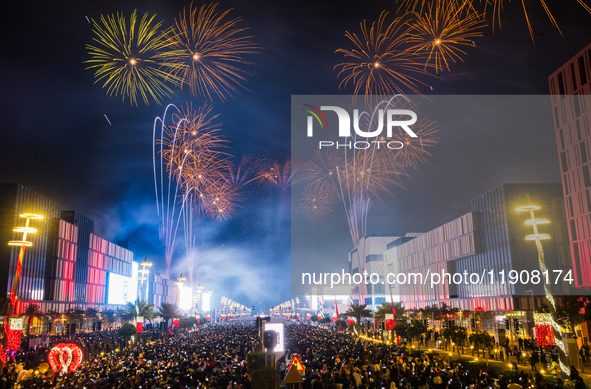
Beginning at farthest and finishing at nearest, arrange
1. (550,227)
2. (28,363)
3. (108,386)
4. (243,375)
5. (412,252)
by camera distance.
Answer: (412,252)
(550,227)
(28,363)
(243,375)
(108,386)

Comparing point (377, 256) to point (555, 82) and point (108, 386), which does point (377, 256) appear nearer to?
point (555, 82)

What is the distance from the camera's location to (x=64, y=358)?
20.2m

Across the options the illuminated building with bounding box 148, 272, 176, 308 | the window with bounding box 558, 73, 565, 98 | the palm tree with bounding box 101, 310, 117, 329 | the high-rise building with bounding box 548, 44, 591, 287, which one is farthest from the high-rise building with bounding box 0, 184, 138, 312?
the window with bounding box 558, 73, 565, 98

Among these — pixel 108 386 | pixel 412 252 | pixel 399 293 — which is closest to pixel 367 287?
pixel 399 293

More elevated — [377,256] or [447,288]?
[377,256]

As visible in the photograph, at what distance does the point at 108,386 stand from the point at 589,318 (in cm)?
3586

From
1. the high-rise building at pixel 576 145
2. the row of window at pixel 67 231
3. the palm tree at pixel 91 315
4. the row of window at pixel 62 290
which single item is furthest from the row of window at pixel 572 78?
the row of window at pixel 62 290

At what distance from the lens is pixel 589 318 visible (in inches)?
1410

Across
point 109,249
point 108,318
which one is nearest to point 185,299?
point 109,249

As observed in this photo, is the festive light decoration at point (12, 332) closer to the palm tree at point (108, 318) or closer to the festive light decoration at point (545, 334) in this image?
the festive light decoration at point (545, 334)

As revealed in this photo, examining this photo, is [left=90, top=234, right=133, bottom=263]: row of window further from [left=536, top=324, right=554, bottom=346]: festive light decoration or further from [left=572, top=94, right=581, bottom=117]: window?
[left=572, top=94, right=581, bottom=117]: window

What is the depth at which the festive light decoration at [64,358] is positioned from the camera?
20.1 metres

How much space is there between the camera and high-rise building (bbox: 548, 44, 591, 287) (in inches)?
2124

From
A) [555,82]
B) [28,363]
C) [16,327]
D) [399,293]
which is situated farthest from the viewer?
[399,293]
